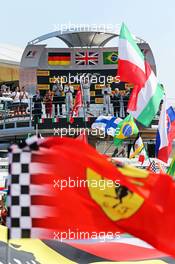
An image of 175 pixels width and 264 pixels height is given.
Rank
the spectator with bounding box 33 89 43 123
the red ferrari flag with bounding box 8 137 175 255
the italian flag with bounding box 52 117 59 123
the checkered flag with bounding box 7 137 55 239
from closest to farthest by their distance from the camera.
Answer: the red ferrari flag with bounding box 8 137 175 255, the checkered flag with bounding box 7 137 55 239, the italian flag with bounding box 52 117 59 123, the spectator with bounding box 33 89 43 123

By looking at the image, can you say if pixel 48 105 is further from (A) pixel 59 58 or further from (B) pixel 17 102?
(A) pixel 59 58

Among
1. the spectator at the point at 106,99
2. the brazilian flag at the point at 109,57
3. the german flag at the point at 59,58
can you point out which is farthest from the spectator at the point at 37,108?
the brazilian flag at the point at 109,57

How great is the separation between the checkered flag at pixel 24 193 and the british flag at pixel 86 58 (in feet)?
67.2

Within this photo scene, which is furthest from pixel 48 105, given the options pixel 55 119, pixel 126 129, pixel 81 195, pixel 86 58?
pixel 81 195

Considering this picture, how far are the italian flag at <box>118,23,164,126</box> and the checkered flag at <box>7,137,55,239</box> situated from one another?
456cm

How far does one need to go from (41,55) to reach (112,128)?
36.0 ft

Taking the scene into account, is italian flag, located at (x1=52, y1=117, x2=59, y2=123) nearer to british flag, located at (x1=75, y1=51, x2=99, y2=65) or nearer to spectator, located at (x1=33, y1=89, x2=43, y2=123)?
spectator, located at (x1=33, y1=89, x2=43, y2=123)

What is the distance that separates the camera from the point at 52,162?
3.73 metres

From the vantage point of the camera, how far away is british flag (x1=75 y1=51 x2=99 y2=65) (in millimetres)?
24188

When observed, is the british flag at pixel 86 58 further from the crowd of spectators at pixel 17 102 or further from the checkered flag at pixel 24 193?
the checkered flag at pixel 24 193

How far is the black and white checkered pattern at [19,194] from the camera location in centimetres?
381

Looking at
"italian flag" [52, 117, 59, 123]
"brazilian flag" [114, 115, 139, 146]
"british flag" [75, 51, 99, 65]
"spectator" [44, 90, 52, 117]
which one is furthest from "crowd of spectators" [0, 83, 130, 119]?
"british flag" [75, 51, 99, 65]

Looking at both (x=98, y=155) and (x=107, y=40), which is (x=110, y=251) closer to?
(x=98, y=155)

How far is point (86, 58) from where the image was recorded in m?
24.2
